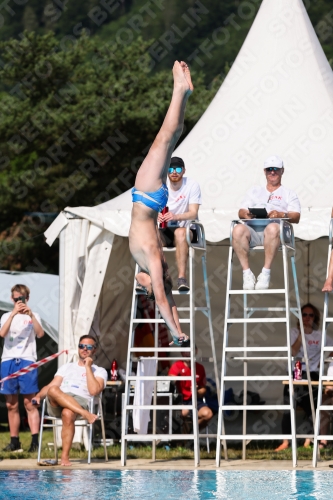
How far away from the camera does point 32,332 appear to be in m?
10.9

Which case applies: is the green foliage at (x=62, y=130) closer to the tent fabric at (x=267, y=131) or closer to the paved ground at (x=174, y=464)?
the tent fabric at (x=267, y=131)

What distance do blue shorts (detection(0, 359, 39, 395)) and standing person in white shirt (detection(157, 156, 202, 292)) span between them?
7.85 ft

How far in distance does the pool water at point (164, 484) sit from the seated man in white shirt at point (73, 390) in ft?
2.29

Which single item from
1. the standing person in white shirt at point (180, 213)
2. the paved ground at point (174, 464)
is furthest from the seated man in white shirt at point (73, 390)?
the standing person in white shirt at point (180, 213)

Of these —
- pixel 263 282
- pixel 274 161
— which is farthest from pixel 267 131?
pixel 263 282

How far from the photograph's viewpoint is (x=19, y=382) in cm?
1070

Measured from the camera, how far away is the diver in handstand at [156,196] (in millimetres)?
6043

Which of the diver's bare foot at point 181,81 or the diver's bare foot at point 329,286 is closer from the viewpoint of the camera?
the diver's bare foot at point 181,81

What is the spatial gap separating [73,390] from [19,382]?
1.16 m

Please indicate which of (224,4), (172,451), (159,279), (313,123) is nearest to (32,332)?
(172,451)

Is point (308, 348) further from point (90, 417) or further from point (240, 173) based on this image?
point (90, 417)

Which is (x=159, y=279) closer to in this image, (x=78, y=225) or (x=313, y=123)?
(x=78, y=225)

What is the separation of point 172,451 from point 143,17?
5368 cm

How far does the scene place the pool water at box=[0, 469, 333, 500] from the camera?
702 cm
